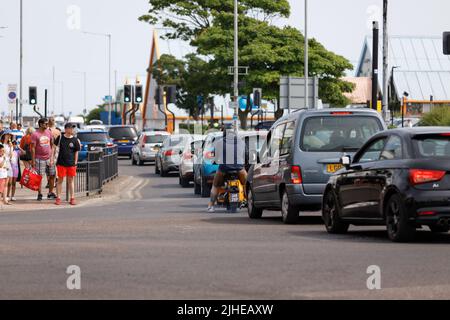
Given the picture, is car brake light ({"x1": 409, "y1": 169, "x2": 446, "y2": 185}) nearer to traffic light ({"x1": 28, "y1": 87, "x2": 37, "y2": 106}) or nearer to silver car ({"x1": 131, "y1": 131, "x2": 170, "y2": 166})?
silver car ({"x1": 131, "y1": 131, "x2": 170, "y2": 166})

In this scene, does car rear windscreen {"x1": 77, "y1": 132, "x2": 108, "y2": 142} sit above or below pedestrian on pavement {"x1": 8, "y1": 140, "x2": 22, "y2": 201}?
above

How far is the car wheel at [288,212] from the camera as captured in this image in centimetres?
2025

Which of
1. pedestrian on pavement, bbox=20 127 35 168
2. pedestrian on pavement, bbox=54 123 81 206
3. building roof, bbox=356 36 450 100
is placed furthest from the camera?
building roof, bbox=356 36 450 100

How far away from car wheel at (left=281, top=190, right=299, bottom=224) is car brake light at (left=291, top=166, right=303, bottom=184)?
1.16 feet

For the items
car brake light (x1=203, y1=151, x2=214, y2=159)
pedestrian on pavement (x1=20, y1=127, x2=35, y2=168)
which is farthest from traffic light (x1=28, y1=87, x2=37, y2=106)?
car brake light (x1=203, y1=151, x2=214, y2=159)

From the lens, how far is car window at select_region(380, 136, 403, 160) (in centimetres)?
1653

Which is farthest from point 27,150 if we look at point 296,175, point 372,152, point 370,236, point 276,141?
point 370,236

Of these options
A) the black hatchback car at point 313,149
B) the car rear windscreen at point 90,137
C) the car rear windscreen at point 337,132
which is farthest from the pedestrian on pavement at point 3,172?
the car rear windscreen at point 90,137

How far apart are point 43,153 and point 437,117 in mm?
22309

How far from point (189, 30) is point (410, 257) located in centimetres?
6676

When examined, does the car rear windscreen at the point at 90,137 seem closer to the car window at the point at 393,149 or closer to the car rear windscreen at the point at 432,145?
the car window at the point at 393,149

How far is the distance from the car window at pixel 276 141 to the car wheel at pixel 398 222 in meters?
4.92
